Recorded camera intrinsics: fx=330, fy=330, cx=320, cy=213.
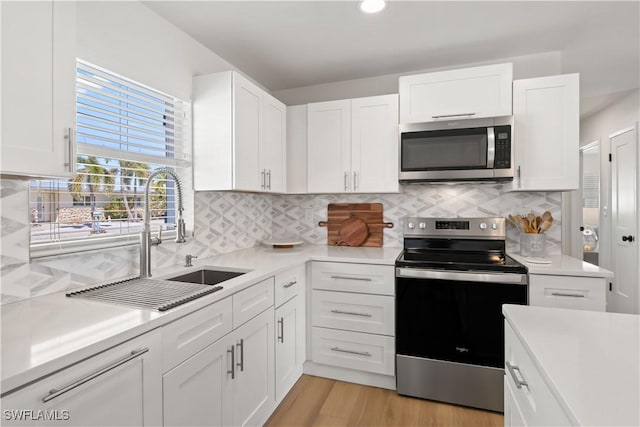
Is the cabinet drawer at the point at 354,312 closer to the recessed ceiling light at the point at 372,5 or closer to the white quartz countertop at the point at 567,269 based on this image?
the white quartz countertop at the point at 567,269

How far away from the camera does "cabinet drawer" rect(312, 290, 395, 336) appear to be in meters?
2.28

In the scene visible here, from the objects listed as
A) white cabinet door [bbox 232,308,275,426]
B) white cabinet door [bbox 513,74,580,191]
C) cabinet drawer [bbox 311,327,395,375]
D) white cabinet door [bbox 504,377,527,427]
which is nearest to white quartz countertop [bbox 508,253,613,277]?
white cabinet door [bbox 513,74,580,191]

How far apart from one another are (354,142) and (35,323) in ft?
7.29

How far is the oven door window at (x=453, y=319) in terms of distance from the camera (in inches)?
79.5

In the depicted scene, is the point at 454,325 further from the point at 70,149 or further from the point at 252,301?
the point at 70,149

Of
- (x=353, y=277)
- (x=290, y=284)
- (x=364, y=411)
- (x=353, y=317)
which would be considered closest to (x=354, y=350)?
(x=353, y=317)

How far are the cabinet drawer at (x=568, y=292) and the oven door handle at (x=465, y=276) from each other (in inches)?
3.4

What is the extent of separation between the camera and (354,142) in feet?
8.80

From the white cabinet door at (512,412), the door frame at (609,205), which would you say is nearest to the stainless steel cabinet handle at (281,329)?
the white cabinet door at (512,412)

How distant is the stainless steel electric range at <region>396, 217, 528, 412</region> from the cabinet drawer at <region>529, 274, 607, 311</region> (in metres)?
0.06

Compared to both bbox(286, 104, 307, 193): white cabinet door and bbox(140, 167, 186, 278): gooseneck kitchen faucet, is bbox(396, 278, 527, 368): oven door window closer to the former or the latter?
bbox(286, 104, 307, 193): white cabinet door

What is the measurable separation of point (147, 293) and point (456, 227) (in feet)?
7.32

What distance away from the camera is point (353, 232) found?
3.00m

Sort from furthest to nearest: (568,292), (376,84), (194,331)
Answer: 1. (376,84)
2. (568,292)
3. (194,331)
